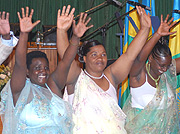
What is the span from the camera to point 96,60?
9.52ft

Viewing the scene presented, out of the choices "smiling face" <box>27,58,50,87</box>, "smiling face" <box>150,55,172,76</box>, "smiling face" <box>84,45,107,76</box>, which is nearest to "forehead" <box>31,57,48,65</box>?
"smiling face" <box>27,58,50,87</box>

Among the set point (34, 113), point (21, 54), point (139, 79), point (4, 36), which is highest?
point (4, 36)

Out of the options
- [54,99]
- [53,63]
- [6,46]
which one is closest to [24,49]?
[6,46]

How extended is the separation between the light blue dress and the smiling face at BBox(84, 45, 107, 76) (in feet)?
1.50

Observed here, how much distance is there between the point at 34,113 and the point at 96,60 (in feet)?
2.51

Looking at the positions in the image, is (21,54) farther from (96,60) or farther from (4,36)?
(96,60)

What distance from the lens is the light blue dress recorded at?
98.2 inches

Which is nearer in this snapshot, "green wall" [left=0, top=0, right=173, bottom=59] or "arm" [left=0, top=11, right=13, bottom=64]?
"arm" [left=0, top=11, right=13, bottom=64]

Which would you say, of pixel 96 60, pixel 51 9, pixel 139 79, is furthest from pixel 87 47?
pixel 51 9

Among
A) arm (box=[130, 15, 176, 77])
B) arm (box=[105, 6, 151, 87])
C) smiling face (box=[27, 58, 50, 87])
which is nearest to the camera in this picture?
smiling face (box=[27, 58, 50, 87])

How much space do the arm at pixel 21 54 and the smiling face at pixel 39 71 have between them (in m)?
0.17

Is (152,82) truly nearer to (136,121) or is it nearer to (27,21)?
(136,121)

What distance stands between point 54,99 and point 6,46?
0.61m

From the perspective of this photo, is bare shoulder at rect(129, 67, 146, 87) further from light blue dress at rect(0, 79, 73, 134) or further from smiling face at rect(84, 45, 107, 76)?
light blue dress at rect(0, 79, 73, 134)
